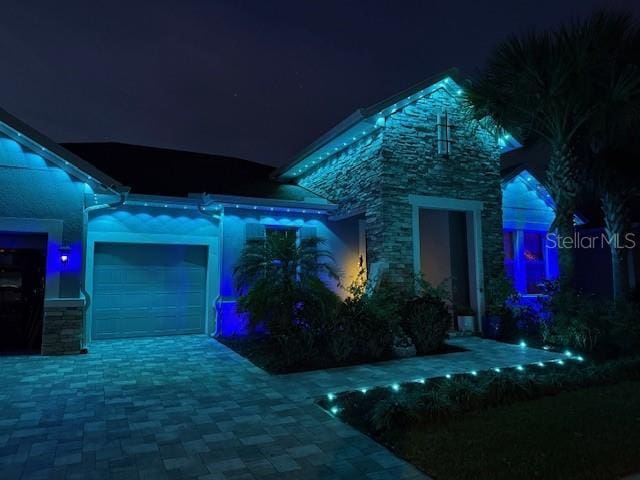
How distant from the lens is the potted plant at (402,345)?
7.83 metres

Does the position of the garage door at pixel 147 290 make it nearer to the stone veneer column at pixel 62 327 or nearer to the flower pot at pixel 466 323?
the stone veneer column at pixel 62 327

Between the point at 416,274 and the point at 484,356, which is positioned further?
the point at 416,274

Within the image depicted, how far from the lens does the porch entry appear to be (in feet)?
34.2

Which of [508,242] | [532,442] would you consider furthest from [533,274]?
[532,442]

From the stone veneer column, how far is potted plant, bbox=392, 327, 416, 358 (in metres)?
6.08

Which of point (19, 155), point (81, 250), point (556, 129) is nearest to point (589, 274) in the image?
point (556, 129)

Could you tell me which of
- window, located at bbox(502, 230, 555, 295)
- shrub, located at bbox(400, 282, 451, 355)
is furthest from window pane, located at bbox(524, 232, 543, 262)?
shrub, located at bbox(400, 282, 451, 355)

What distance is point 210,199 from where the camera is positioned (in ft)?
31.4

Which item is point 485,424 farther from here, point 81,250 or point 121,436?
point 81,250

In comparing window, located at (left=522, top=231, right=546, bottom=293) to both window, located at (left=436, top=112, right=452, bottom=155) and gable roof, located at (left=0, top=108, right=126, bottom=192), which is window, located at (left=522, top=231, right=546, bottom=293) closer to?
window, located at (left=436, top=112, right=452, bottom=155)

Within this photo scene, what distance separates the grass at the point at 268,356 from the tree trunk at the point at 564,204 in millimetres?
3102

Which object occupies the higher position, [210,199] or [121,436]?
[210,199]

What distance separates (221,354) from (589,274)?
12942 millimetres

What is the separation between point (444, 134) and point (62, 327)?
31.2 feet
